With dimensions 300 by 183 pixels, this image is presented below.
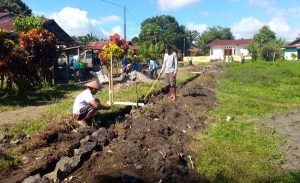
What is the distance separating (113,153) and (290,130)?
6015 mm

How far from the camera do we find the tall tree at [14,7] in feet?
176

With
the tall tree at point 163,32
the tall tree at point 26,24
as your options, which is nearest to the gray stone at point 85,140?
the tall tree at point 26,24

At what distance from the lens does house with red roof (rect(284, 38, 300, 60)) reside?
61.5 metres

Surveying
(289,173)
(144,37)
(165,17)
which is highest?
(165,17)

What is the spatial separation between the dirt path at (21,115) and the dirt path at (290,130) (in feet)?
22.0

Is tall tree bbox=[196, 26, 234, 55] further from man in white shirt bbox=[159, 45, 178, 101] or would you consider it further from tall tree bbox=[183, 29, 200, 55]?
man in white shirt bbox=[159, 45, 178, 101]

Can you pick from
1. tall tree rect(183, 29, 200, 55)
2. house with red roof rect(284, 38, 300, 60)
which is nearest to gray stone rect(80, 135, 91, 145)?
house with red roof rect(284, 38, 300, 60)

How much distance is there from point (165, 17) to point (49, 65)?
79641 millimetres

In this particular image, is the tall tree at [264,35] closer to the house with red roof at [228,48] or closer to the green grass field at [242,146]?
the house with red roof at [228,48]

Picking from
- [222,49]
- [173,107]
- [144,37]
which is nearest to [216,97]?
[173,107]

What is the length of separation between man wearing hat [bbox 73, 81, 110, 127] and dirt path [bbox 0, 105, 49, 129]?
2.02 m

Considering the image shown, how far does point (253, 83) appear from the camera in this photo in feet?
78.4

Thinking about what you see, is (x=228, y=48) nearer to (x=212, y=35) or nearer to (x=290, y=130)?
(x=212, y=35)

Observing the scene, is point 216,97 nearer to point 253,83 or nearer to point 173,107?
point 173,107
